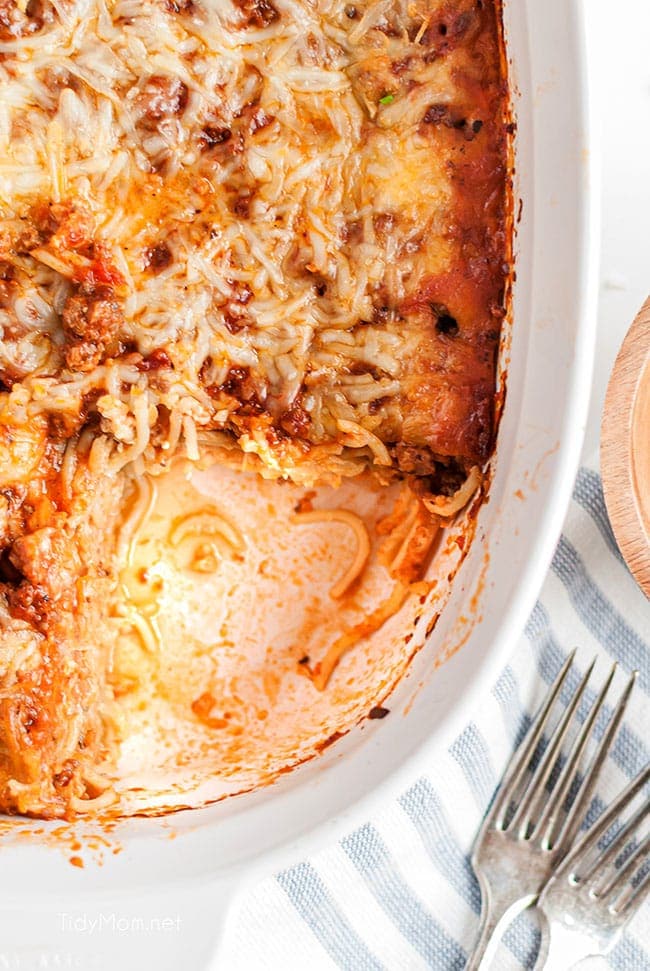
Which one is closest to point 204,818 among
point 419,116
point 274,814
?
point 274,814

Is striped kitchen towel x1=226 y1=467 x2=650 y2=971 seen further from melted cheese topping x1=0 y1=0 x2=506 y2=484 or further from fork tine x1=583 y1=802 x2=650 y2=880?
melted cheese topping x1=0 y1=0 x2=506 y2=484

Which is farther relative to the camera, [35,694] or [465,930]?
[465,930]

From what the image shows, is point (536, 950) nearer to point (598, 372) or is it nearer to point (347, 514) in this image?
point (347, 514)

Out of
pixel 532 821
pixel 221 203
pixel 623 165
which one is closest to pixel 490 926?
A: pixel 532 821

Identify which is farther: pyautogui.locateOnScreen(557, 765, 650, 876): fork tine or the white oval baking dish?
pyautogui.locateOnScreen(557, 765, 650, 876): fork tine

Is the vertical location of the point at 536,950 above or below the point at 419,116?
below

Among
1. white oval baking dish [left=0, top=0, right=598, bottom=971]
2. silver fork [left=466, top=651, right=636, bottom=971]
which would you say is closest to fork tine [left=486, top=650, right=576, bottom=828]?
silver fork [left=466, top=651, right=636, bottom=971]

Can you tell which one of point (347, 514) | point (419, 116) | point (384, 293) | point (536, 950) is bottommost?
point (536, 950)
